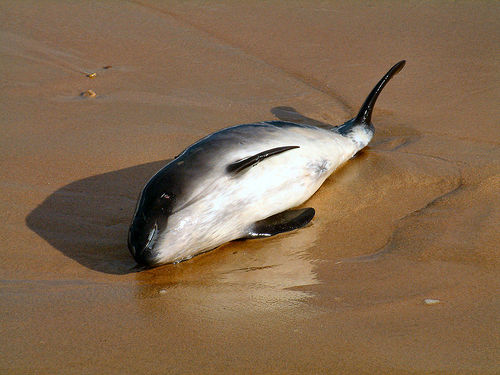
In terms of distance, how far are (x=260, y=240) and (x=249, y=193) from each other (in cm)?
34

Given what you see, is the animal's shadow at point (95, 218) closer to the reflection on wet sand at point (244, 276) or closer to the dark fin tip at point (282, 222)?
the reflection on wet sand at point (244, 276)

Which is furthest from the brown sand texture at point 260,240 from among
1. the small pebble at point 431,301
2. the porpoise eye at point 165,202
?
the porpoise eye at point 165,202

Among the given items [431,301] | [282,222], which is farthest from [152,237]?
[431,301]

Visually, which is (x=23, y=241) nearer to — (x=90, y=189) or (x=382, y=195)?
(x=90, y=189)

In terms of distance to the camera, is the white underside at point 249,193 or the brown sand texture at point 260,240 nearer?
the brown sand texture at point 260,240

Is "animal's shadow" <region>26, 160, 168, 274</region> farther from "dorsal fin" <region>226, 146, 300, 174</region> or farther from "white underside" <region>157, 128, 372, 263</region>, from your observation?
"dorsal fin" <region>226, 146, 300, 174</region>

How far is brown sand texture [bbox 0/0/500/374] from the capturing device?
3.00 meters

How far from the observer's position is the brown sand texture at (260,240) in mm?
3000

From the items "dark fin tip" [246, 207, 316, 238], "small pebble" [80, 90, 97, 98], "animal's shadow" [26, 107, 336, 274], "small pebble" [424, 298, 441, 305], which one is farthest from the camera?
"small pebble" [80, 90, 97, 98]

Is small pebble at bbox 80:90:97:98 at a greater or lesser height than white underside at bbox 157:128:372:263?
greater

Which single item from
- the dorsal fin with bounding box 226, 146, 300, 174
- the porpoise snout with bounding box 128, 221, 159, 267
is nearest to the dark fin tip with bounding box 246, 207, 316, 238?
the dorsal fin with bounding box 226, 146, 300, 174

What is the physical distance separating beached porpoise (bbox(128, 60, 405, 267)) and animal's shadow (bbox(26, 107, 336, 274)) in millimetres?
282

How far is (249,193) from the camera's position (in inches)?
170

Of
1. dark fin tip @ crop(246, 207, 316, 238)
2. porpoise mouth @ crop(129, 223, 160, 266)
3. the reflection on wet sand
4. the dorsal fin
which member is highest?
the dorsal fin
